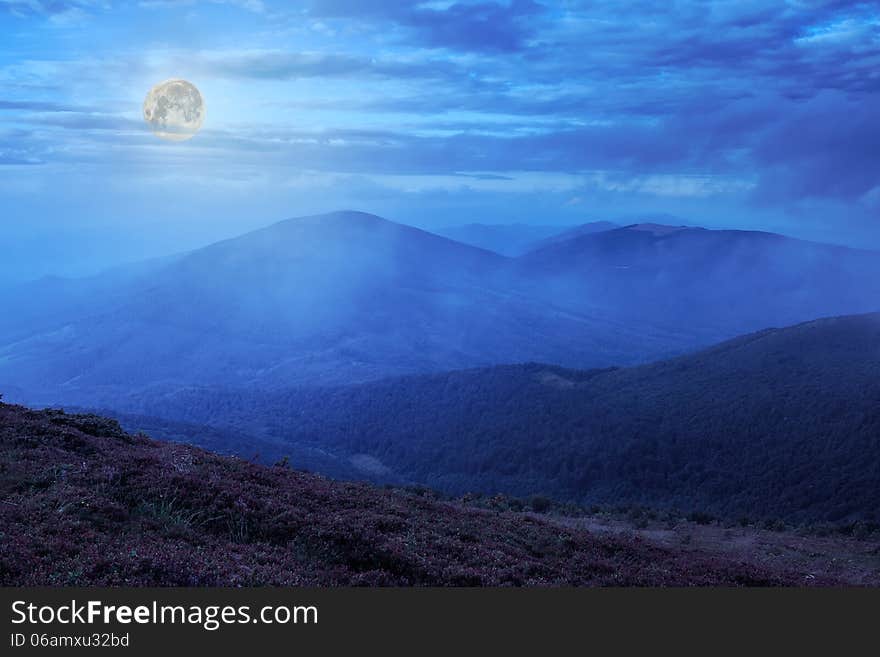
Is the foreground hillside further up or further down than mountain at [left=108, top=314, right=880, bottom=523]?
further up

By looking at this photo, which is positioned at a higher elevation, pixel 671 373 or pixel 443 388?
pixel 671 373

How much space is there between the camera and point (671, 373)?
76875 mm

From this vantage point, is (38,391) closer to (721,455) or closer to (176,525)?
(721,455)

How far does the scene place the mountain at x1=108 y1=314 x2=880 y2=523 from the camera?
144 ft

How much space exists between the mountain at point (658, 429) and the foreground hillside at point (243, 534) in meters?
22.6

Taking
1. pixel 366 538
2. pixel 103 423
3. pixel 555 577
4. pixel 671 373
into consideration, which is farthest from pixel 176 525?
pixel 671 373

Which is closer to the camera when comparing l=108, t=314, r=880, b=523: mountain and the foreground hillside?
the foreground hillside

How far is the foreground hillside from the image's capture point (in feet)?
29.2

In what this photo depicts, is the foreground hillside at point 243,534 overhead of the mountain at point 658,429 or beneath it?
overhead

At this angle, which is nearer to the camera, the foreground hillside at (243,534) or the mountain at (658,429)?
the foreground hillside at (243,534)

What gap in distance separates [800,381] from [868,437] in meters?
16.2

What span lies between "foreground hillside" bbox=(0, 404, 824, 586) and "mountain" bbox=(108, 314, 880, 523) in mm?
22640

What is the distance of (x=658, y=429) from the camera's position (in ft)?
196

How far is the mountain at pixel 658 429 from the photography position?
144ft
